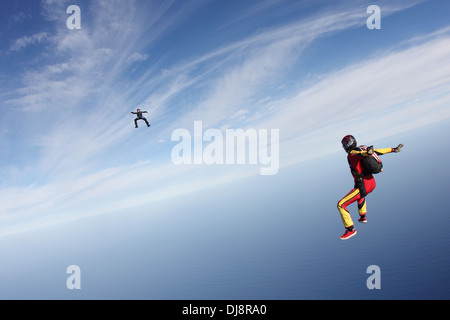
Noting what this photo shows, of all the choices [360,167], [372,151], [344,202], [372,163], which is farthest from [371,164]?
[344,202]

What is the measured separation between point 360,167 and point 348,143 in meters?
1.06

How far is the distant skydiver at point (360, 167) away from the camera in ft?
22.3

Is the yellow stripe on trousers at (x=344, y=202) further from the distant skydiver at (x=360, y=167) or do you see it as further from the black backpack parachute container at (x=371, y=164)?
the black backpack parachute container at (x=371, y=164)

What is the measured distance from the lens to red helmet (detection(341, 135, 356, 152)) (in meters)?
7.10

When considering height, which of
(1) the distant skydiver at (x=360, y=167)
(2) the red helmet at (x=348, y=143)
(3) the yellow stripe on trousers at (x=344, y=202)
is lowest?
(3) the yellow stripe on trousers at (x=344, y=202)

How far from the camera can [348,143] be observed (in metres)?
7.09

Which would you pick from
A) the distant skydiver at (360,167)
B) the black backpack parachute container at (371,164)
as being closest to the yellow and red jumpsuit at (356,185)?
the distant skydiver at (360,167)

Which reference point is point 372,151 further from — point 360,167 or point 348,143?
point 360,167

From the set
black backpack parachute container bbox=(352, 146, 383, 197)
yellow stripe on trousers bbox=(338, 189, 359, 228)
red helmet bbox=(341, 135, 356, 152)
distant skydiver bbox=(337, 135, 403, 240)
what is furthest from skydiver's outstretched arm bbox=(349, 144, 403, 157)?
yellow stripe on trousers bbox=(338, 189, 359, 228)

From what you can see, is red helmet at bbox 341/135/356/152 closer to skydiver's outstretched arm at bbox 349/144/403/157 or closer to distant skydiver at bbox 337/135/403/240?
distant skydiver at bbox 337/135/403/240
